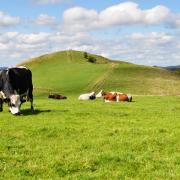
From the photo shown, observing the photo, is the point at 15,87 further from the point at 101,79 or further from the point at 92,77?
the point at 92,77

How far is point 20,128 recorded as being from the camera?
2008 cm

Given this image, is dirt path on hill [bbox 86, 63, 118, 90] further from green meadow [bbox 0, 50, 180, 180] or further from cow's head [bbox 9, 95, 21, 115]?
cow's head [bbox 9, 95, 21, 115]

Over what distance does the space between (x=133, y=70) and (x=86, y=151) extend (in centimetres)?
8105

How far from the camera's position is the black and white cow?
86.0 ft

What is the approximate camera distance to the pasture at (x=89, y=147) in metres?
12.3

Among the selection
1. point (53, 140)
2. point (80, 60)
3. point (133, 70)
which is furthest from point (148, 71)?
point (53, 140)

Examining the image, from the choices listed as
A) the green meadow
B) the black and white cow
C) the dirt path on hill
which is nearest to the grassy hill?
the dirt path on hill

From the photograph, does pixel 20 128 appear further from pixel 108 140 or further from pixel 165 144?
pixel 165 144

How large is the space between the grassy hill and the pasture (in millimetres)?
45129

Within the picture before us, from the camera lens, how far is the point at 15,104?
26.0 meters

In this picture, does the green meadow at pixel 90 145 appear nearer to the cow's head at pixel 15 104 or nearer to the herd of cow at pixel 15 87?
the cow's head at pixel 15 104

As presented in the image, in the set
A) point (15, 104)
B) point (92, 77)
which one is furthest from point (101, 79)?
point (15, 104)

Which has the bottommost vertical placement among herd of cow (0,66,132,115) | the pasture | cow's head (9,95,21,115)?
the pasture

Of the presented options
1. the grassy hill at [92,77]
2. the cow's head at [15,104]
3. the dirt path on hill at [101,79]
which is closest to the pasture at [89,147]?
the cow's head at [15,104]
